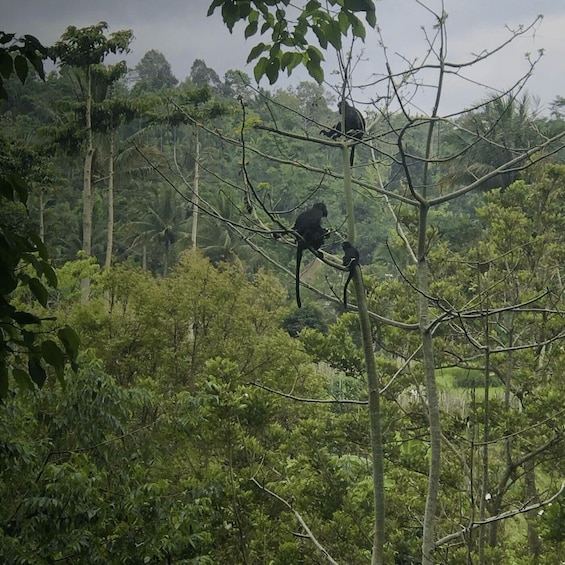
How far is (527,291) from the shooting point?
564 cm

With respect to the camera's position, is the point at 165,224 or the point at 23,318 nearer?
the point at 23,318

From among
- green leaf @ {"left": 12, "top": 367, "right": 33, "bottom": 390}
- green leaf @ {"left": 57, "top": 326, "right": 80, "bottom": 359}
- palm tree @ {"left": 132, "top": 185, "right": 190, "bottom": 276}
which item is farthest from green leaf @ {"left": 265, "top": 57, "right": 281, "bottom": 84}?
palm tree @ {"left": 132, "top": 185, "right": 190, "bottom": 276}

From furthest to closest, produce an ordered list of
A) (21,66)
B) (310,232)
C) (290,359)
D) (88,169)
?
(88,169) < (290,359) < (310,232) < (21,66)

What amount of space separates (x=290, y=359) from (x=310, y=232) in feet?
14.9

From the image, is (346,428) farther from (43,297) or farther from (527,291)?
(43,297)

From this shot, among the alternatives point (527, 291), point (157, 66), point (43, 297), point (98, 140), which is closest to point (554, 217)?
point (527, 291)

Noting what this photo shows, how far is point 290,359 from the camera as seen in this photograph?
6828 mm

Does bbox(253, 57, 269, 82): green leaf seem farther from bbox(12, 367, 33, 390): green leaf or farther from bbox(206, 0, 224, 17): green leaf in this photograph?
bbox(12, 367, 33, 390): green leaf

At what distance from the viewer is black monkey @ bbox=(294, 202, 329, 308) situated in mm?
2133

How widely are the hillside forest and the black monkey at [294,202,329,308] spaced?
42 millimetres

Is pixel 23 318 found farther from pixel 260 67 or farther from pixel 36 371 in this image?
pixel 260 67

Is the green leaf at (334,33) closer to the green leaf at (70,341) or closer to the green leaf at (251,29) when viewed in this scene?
the green leaf at (251,29)

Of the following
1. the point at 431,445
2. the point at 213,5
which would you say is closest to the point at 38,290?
the point at 213,5

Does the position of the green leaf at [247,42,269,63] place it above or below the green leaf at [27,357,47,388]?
above
